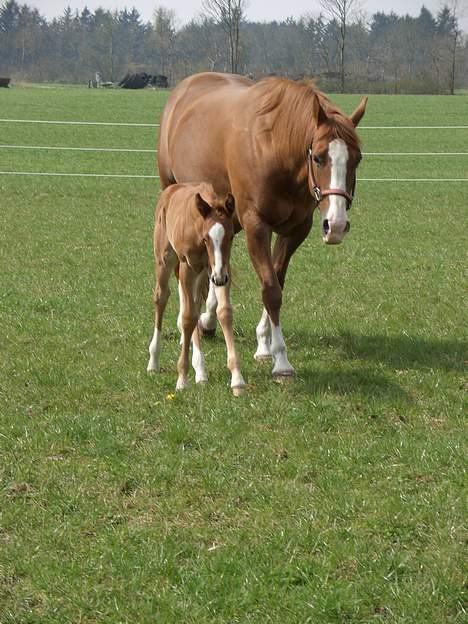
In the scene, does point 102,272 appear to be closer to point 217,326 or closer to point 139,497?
point 217,326

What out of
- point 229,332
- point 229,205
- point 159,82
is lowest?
point 229,332

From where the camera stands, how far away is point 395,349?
7.24m

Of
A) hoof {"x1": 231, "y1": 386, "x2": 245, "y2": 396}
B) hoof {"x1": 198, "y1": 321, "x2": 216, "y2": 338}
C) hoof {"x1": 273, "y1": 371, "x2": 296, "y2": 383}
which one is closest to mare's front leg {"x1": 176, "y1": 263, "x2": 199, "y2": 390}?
hoof {"x1": 231, "y1": 386, "x2": 245, "y2": 396}

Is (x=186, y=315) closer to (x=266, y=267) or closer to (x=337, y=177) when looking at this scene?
(x=266, y=267)

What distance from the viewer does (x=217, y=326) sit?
8.08m

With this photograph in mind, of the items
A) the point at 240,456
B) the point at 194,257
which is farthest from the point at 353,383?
the point at 240,456

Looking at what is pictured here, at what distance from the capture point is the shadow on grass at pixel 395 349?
6875mm

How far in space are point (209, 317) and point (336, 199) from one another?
A: 6.33ft

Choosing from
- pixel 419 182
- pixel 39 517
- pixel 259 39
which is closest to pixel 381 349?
pixel 39 517

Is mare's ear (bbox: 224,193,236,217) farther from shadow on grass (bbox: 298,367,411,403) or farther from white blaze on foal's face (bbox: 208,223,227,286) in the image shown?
shadow on grass (bbox: 298,367,411,403)

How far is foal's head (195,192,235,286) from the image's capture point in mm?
5688

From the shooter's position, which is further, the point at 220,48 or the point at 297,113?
the point at 220,48

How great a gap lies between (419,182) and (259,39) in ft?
377

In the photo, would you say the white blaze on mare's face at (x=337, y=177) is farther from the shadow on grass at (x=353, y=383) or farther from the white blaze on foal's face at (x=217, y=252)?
the shadow on grass at (x=353, y=383)
